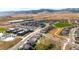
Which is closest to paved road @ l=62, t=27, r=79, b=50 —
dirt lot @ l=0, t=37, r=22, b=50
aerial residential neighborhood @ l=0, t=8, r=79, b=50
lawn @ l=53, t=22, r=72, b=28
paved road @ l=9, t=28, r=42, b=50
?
aerial residential neighborhood @ l=0, t=8, r=79, b=50

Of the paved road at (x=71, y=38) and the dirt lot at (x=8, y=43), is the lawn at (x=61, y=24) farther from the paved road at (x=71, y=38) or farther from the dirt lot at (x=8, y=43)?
the dirt lot at (x=8, y=43)

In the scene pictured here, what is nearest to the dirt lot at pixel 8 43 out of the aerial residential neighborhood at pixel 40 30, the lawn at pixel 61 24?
the aerial residential neighborhood at pixel 40 30

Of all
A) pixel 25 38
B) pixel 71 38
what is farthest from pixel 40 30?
pixel 71 38

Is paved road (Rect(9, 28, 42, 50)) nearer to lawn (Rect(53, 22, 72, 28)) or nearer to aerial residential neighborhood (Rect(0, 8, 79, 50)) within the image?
aerial residential neighborhood (Rect(0, 8, 79, 50))

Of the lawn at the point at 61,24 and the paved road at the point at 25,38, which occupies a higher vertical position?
the lawn at the point at 61,24

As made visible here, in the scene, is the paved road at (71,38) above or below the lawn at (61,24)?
below

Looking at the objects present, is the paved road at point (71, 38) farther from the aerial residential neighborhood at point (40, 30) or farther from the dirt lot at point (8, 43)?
the dirt lot at point (8, 43)
